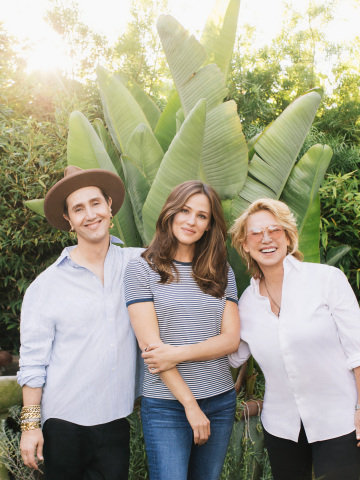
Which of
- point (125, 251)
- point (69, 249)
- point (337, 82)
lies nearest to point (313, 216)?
point (125, 251)

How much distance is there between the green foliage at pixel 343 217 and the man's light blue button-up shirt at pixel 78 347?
2462 mm

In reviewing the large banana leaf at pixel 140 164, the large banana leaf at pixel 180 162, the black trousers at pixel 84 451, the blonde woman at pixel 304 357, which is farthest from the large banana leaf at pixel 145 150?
the black trousers at pixel 84 451

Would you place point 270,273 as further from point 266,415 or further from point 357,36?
point 357,36

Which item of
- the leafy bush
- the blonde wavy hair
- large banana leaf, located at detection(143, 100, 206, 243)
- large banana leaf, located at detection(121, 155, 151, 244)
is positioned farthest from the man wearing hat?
the leafy bush

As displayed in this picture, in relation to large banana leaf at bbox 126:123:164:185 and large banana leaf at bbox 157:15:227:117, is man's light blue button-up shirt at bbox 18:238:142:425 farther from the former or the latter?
large banana leaf at bbox 157:15:227:117

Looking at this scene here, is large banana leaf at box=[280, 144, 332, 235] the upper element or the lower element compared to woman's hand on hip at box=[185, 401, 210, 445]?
upper

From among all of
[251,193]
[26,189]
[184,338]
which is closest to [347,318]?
[184,338]

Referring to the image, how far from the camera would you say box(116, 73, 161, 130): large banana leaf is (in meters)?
3.37

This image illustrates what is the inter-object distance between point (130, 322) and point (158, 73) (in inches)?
221

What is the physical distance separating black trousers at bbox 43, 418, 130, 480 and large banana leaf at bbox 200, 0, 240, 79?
2490mm

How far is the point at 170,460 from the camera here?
156 cm

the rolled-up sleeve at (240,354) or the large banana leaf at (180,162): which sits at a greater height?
the large banana leaf at (180,162)

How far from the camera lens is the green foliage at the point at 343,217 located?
373cm

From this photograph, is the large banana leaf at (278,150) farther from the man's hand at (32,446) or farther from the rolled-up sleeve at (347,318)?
the man's hand at (32,446)
